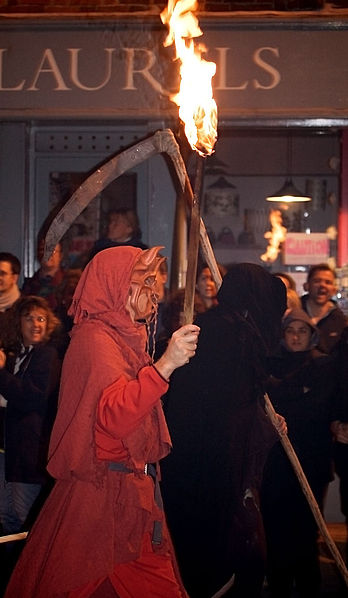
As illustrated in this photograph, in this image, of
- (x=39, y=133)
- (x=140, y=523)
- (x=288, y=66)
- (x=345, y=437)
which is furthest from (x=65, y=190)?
(x=140, y=523)

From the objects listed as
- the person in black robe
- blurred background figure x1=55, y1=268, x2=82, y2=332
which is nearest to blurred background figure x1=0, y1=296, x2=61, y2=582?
blurred background figure x1=55, y1=268, x2=82, y2=332

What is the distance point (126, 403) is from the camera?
3664 millimetres

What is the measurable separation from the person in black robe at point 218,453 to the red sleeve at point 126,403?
146 cm

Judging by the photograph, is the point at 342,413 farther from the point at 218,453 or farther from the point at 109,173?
the point at 109,173

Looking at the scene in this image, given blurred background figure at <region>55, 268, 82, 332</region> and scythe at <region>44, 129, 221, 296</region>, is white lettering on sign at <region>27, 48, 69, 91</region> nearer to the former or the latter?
blurred background figure at <region>55, 268, 82, 332</region>

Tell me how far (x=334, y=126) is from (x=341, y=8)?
0.92 m

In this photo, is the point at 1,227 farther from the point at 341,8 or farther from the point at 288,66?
the point at 341,8

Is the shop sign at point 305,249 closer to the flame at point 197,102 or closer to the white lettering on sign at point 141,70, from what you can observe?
the white lettering on sign at point 141,70

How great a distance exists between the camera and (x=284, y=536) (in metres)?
5.98

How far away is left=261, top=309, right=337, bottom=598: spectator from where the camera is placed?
19.5ft

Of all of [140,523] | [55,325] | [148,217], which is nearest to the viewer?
[140,523]

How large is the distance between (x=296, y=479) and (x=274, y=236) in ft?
20.8

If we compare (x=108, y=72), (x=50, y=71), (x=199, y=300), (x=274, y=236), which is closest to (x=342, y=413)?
(x=199, y=300)

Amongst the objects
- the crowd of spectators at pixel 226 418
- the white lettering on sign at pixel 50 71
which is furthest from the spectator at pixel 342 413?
the white lettering on sign at pixel 50 71
